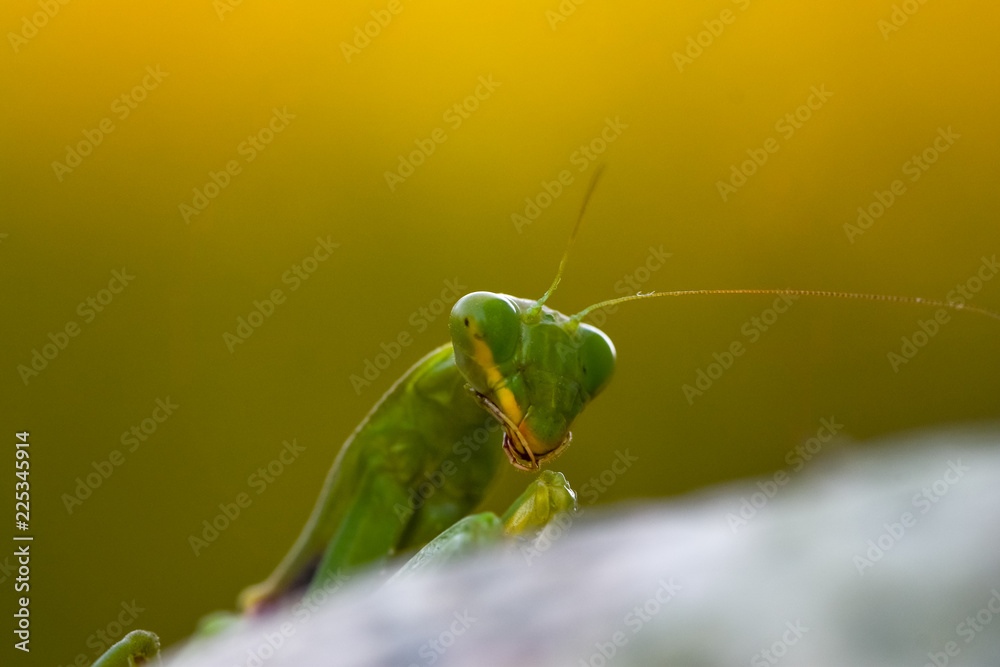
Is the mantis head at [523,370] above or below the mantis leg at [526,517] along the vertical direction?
above

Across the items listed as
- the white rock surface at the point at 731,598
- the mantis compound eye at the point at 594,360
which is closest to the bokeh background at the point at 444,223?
the mantis compound eye at the point at 594,360

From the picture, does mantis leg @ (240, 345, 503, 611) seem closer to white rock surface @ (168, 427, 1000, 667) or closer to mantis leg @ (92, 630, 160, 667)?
mantis leg @ (92, 630, 160, 667)

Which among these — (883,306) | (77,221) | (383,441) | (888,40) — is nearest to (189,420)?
(77,221)

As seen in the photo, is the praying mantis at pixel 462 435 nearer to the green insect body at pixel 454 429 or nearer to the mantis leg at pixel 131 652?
the green insect body at pixel 454 429

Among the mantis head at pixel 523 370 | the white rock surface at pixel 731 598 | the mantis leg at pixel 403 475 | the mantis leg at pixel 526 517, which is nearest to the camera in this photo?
the white rock surface at pixel 731 598

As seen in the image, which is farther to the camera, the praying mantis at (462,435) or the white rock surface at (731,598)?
the praying mantis at (462,435)

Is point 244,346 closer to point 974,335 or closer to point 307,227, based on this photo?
point 307,227

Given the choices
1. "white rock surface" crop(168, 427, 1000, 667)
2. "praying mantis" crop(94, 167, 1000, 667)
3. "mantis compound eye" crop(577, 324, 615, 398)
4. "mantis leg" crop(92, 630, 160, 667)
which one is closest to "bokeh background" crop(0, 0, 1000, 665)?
"praying mantis" crop(94, 167, 1000, 667)
